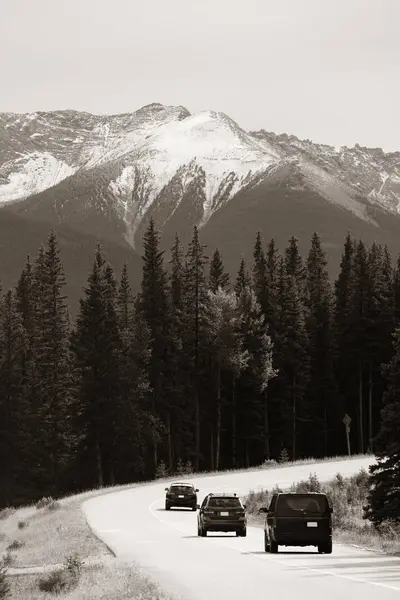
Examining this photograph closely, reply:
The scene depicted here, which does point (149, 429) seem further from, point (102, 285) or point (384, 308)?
point (384, 308)

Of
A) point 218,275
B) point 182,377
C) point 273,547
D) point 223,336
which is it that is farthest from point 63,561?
point 218,275

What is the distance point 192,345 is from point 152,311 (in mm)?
4285

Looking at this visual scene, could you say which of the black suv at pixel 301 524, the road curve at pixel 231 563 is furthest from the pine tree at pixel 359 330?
the black suv at pixel 301 524

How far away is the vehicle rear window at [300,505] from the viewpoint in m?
30.7

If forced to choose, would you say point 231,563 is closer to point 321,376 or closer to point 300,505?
point 300,505

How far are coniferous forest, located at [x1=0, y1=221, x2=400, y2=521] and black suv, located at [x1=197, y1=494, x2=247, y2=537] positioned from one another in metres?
55.1

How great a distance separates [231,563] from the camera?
2756 centimetres

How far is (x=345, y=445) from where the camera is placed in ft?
372

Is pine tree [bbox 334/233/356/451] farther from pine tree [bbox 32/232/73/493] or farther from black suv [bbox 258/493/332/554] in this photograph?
black suv [bbox 258/493/332/554]

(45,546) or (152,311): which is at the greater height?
(152,311)

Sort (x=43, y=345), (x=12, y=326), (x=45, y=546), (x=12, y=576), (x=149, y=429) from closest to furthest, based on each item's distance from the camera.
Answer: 1. (x=12, y=576)
2. (x=45, y=546)
3. (x=149, y=429)
4. (x=43, y=345)
5. (x=12, y=326)

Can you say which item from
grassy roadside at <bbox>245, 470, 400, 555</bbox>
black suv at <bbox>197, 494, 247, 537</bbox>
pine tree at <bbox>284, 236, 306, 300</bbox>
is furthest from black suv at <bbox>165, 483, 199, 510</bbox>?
pine tree at <bbox>284, 236, 306, 300</bbox>

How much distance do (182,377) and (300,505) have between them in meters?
71.6

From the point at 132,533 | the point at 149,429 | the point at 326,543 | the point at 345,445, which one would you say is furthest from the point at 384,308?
the point at 326,543
